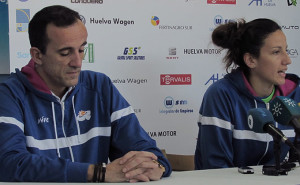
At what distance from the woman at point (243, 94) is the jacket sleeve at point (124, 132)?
51 cm

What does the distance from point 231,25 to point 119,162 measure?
4.82ft

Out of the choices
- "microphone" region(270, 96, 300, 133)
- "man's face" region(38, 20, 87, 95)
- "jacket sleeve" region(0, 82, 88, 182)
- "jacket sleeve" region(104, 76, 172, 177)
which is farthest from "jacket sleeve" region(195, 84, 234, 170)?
"jacket sleeve" region(0, 82, 88, 182)

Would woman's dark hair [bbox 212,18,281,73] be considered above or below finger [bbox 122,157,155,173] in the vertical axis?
above

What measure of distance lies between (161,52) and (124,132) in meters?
1.70

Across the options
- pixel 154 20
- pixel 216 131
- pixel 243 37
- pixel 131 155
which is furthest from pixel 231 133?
pixel 154 20

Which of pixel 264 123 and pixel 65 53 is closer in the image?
pixel 264 123

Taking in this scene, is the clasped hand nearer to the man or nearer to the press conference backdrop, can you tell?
the man

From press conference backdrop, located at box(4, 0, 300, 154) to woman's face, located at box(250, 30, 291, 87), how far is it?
3.81 ft

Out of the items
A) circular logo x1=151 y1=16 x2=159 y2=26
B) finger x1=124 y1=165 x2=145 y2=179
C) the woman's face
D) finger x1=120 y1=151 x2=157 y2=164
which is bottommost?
finger x1=124 y1=165 x2=145 y2=179

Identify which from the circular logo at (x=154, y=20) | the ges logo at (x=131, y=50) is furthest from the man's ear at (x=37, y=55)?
the circular logo at (x=154, y=20)

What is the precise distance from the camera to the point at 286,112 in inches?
71.5

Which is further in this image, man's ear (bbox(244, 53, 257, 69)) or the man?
man's ear (bbox(244, 53, 257, 69))

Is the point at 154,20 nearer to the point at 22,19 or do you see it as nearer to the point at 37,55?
the point at 22,19

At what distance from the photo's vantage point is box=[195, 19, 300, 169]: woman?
252 cm
